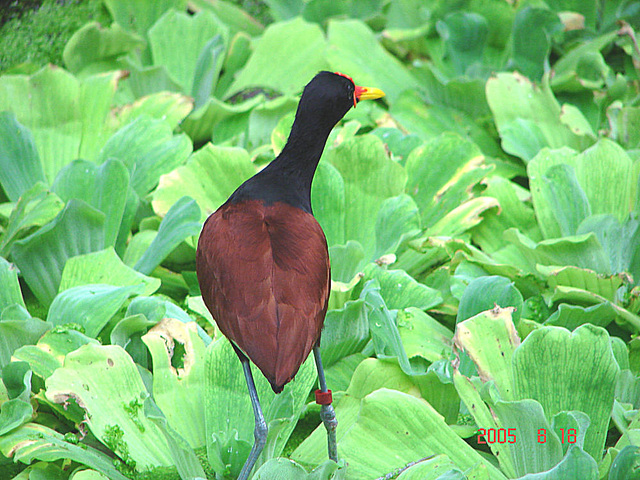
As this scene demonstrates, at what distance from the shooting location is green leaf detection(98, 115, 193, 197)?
1.70 meters

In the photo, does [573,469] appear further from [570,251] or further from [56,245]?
[56,245]

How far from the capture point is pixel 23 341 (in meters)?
1.26

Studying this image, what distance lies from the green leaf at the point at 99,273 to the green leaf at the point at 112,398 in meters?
0.25

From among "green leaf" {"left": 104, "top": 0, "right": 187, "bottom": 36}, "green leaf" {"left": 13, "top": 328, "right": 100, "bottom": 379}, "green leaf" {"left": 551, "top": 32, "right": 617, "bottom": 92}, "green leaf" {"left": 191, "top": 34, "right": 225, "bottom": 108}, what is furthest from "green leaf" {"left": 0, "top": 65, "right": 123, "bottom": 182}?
"green leaf" {"left": 551, "top": 32, "right": 617, "bottom": 92}

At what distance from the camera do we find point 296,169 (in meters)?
1.14

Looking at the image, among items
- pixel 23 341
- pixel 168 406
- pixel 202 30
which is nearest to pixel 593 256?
pixel 168 406

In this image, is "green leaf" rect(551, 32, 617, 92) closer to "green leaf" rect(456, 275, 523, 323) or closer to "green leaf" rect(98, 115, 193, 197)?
"green leaf" rect(456, 275, 523, 323)

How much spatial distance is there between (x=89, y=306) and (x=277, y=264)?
0.49 meters

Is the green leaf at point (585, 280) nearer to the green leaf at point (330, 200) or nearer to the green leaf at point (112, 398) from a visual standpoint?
the green leaf at point (330, 200)

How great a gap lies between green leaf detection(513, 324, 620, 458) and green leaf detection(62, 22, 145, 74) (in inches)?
60.9

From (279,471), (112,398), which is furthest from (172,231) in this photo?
(279,471)

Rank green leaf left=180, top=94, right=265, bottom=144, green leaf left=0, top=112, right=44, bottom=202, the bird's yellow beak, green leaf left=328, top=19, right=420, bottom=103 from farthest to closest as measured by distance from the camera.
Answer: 1. green leaf left=328, top=19, right=420, bottom=103
2. green leaf left=180, top=94, right=265, bottom=144
3. green leaf left=0, top=112, right=44, bottom=202
4. the bird's yellow beak

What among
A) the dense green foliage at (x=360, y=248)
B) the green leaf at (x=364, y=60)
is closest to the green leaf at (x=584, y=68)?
the dense green foliage at (x=360, y=248)

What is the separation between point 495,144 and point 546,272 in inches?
29.7
